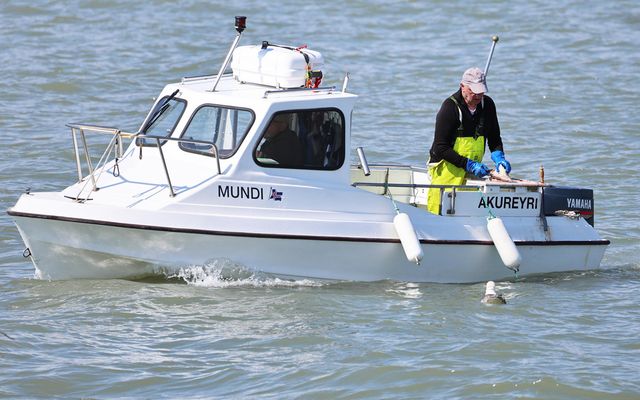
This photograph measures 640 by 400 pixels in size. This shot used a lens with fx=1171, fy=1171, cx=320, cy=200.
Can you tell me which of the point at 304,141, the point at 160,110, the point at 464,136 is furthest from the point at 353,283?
the point at 160,110

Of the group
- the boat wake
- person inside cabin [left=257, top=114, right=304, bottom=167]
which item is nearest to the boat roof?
person inside cabin [left=257, top=114, right=304, bottom=167]

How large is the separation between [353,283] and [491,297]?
1.28 meters

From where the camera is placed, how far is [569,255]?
37.6 feet

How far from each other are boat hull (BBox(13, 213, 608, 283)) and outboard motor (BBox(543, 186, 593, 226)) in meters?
0.53

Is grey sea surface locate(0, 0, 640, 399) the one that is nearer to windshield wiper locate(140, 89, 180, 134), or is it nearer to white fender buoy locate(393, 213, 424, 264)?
white fender buoy locate(393, 213, 424, 264)

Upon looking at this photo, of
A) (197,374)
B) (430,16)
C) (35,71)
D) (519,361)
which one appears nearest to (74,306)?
(197,374)

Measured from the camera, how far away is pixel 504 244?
1079 centimetres

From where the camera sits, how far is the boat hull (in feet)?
33.9

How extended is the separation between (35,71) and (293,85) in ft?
40.3

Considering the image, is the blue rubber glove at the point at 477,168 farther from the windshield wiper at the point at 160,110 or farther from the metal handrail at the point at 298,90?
the windshield wiper at the point at 160,110

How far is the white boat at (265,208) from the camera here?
33.9 feet

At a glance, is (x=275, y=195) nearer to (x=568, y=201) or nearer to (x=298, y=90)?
(x=298, y=90)

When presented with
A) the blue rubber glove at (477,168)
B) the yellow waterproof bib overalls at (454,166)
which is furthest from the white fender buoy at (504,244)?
the yellow waterproof bib overalls at (454,166)

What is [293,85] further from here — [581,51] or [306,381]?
[581,51]
